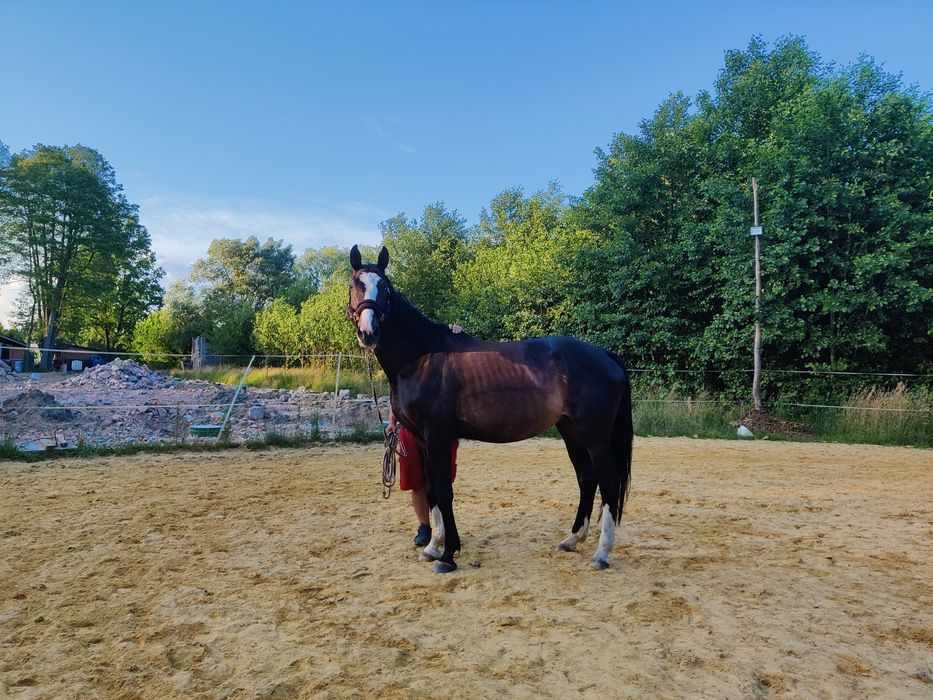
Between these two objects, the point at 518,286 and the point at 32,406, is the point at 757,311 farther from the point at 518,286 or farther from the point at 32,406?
the point at 32,406

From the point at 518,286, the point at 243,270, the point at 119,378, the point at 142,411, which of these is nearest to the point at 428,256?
the point at 518,286

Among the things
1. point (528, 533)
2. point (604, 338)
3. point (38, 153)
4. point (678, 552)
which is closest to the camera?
point (678, 552)

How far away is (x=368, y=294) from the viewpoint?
11.2 feet

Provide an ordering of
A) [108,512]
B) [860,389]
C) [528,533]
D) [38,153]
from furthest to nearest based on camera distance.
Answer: [38,153] → [860,389] → [108,512] → [528,533]

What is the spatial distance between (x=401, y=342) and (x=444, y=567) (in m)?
1.57

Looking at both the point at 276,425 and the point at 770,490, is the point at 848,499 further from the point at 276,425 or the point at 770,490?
the point at 276,425

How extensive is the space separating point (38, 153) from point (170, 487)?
4031 cm

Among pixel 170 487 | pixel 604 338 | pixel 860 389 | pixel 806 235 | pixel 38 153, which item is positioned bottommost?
pixel 170 487

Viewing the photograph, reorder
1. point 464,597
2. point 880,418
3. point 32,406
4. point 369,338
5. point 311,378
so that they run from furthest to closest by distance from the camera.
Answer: point 311,378
point 32,406
point 880,418
point 369,338
point 464,597

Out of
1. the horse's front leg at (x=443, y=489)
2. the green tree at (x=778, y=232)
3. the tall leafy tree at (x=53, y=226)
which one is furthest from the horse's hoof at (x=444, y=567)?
the tall leafy tree at (x=53, y=226)

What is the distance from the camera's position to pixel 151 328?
41.6 metres

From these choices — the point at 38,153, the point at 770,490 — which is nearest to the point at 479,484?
the point at 770,490

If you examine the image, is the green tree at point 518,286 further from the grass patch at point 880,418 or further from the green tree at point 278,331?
the green tree at point 278,331

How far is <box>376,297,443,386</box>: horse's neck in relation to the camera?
3662 millimetres
